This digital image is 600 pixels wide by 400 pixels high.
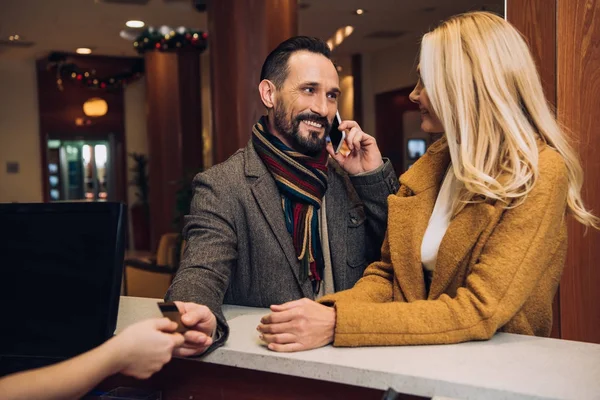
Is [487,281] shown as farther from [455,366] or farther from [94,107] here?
[94,107]

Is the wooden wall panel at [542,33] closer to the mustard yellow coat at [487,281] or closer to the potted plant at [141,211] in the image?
the mustard yellow coat at [487,281]

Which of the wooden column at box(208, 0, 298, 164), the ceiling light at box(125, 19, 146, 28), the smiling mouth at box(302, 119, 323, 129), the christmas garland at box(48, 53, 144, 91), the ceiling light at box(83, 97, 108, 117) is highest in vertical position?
the ceiling light at box(125, 19, 146, 28)

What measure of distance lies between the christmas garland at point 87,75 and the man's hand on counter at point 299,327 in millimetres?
10942

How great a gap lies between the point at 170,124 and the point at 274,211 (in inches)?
309

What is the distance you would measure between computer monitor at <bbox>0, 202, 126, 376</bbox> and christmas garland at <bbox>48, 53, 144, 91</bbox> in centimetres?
1075

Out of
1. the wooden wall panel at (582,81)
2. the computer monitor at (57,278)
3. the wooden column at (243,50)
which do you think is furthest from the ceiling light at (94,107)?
the computer monitor at (57,278)

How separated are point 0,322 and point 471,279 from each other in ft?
3.41

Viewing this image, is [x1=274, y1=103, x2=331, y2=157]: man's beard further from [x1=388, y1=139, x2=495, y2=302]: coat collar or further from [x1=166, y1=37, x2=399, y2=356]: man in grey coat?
[x1=388, y1=139, x2=495, y2=302]: coat collar

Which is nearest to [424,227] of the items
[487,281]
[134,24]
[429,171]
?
[429,171]

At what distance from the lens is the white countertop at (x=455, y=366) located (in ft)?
3.86

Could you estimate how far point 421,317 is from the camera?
1428mm

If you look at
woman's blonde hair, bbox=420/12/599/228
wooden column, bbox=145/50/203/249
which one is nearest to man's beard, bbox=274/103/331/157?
woman's blonde hair, bbox=420/12/599/228

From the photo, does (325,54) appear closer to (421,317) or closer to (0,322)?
(421,317)

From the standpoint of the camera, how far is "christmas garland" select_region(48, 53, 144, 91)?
37.4ft
